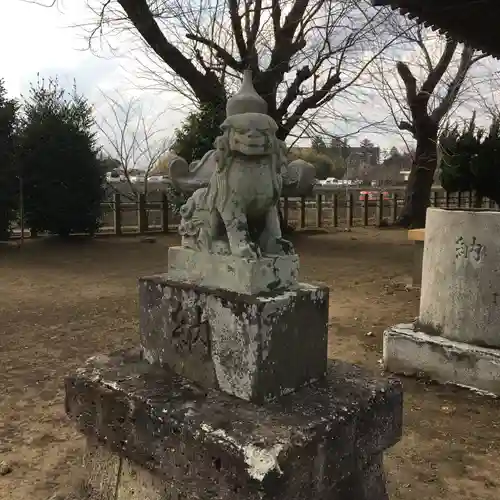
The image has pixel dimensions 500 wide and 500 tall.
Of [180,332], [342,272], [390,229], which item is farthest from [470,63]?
[180,332]

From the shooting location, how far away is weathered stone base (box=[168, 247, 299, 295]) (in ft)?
6.75

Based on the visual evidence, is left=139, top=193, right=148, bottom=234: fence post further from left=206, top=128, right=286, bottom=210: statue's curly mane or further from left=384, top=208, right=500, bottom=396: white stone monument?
left=206, top=128, right=286, bottom=210: statue's curly mane

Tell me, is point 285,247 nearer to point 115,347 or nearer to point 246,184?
point 246,184

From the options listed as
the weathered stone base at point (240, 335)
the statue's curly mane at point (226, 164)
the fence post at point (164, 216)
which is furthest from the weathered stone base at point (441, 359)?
the fence post at point (164, 216)

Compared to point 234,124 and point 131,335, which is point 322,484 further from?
point 131,335

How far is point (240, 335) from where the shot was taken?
200 cm

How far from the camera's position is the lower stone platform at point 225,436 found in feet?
5.90

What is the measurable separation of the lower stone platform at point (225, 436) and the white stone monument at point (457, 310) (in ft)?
6.74

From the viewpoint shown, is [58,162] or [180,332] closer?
[180,332]

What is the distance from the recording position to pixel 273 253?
2.22 meters

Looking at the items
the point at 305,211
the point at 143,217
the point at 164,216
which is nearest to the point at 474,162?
the point at 305,211

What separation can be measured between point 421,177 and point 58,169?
11.5m

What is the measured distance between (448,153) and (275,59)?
7.12 m

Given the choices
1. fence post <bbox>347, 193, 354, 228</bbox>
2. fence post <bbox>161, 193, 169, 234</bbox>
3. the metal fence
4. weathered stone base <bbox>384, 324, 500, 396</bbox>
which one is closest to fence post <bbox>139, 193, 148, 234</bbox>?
the metal fence
